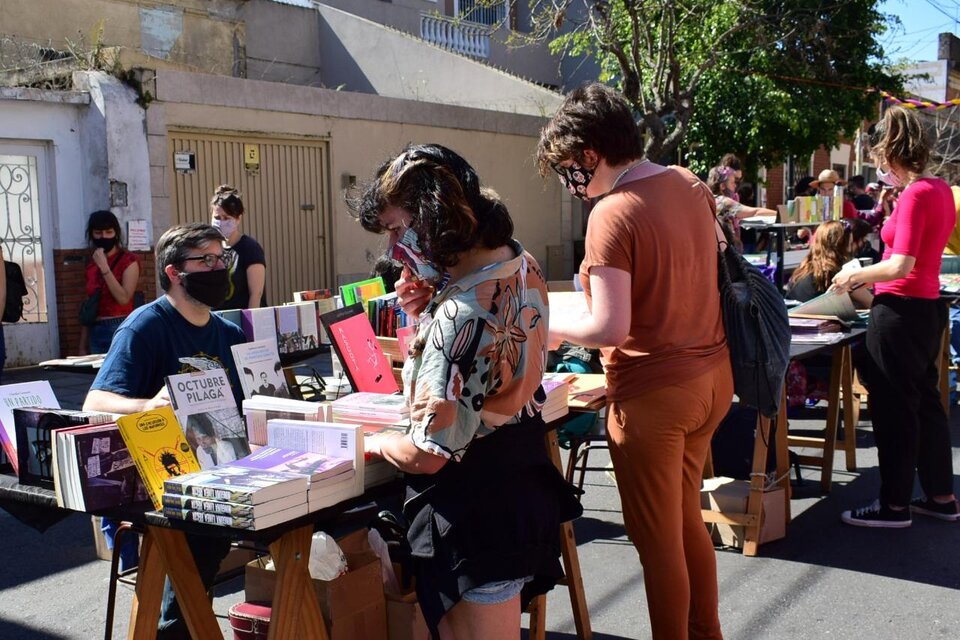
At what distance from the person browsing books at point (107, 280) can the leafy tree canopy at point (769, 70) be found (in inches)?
352

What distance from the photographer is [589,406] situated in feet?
11.8

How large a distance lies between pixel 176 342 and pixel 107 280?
3301mm

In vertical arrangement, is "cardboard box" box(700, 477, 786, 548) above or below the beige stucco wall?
below

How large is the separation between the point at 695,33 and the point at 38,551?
41.3ft

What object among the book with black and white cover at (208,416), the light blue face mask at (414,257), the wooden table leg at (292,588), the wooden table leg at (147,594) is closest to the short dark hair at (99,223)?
the book with black and white cover at (208,416)

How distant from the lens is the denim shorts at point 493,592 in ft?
7.71

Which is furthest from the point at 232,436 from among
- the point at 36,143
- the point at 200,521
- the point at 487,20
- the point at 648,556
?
the point at 487,20

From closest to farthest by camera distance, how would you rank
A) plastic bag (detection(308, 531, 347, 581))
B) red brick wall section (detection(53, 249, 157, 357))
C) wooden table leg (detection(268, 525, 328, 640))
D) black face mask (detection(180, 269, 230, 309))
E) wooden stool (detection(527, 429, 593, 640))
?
wooden table leg (detection(268, 525, 328, 640)) → plastic bag (detection(308, 531, 347, 581)) → black face mask (detection(180, 269, 230, 309)) → wooden stool (detection(527, 429, 593, 640)) → red brick wall section (detection(53, 249, 157, 357))

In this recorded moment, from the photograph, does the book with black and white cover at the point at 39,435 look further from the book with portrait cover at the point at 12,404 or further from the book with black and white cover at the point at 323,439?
the book with black and white cover at the point at 323,439

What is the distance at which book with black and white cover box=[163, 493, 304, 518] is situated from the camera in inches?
92.7

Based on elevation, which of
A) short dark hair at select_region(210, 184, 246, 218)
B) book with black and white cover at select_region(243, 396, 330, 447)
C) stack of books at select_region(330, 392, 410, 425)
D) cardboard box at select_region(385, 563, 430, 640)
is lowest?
cardboard box at select_region(385, 563, 430, 640)

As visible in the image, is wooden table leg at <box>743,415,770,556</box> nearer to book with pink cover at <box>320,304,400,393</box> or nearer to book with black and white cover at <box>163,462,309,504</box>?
book with pink cover at <box>320,304,400,393</box>

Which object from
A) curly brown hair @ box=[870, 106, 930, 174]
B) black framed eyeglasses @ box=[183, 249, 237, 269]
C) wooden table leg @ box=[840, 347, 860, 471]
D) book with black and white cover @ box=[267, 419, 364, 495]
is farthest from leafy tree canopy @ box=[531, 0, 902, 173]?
book with black and white cover @ box=[267, 419, 364, 495]

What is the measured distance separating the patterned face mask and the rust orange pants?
0.68 meters
